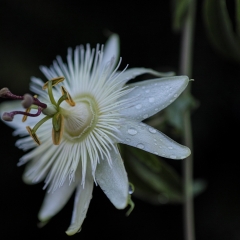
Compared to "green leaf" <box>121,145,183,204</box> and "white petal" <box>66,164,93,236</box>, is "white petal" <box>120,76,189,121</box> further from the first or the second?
"green leaf" <box>121,145,183,204</box>

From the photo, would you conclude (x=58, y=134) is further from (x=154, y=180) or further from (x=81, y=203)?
(x=154, y=180)

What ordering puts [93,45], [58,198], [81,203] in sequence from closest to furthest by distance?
[81,203] → [58,198] → [93,45]

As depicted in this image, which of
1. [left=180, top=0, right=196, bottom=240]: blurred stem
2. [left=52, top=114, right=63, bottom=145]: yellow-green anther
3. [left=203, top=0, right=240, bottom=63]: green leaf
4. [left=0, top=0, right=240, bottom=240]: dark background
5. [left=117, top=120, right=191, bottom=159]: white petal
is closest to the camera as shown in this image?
[left=117, top=120, right=191, bottom=159]: white petal

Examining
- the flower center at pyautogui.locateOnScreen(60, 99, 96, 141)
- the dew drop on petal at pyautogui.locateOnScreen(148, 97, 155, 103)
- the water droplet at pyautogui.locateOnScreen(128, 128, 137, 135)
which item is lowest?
the flower center at pyautogui.locateOnScreen(60, 99, 96, 141)

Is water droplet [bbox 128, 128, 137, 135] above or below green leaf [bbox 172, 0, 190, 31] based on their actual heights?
below

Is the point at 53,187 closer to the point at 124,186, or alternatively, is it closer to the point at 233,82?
the point at 124,186

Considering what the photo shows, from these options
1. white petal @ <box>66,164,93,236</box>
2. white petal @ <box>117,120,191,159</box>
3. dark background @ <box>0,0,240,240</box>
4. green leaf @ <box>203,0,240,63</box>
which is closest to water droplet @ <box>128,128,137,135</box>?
white petal @ <box>117,120,191,159</box>

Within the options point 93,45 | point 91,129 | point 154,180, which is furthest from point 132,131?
point 93,45

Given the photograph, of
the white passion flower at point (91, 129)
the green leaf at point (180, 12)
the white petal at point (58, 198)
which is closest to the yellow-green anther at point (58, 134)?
the white passion flower at point (91, 129)

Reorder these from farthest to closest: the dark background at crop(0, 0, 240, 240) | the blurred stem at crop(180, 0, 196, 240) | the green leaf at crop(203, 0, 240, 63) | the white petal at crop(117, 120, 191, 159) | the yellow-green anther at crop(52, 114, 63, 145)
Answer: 1. the dark background at crop(0, 0, 240, 240)
2. the blurred stem at crop(180, 0, 196, 240)
3. the green leaf at crop(203, 0, 240, 63)
4. the yellow-green anther at crop(52, 114, 63, 145)
5. the white petal at crop(117, 120, 191, 159)
